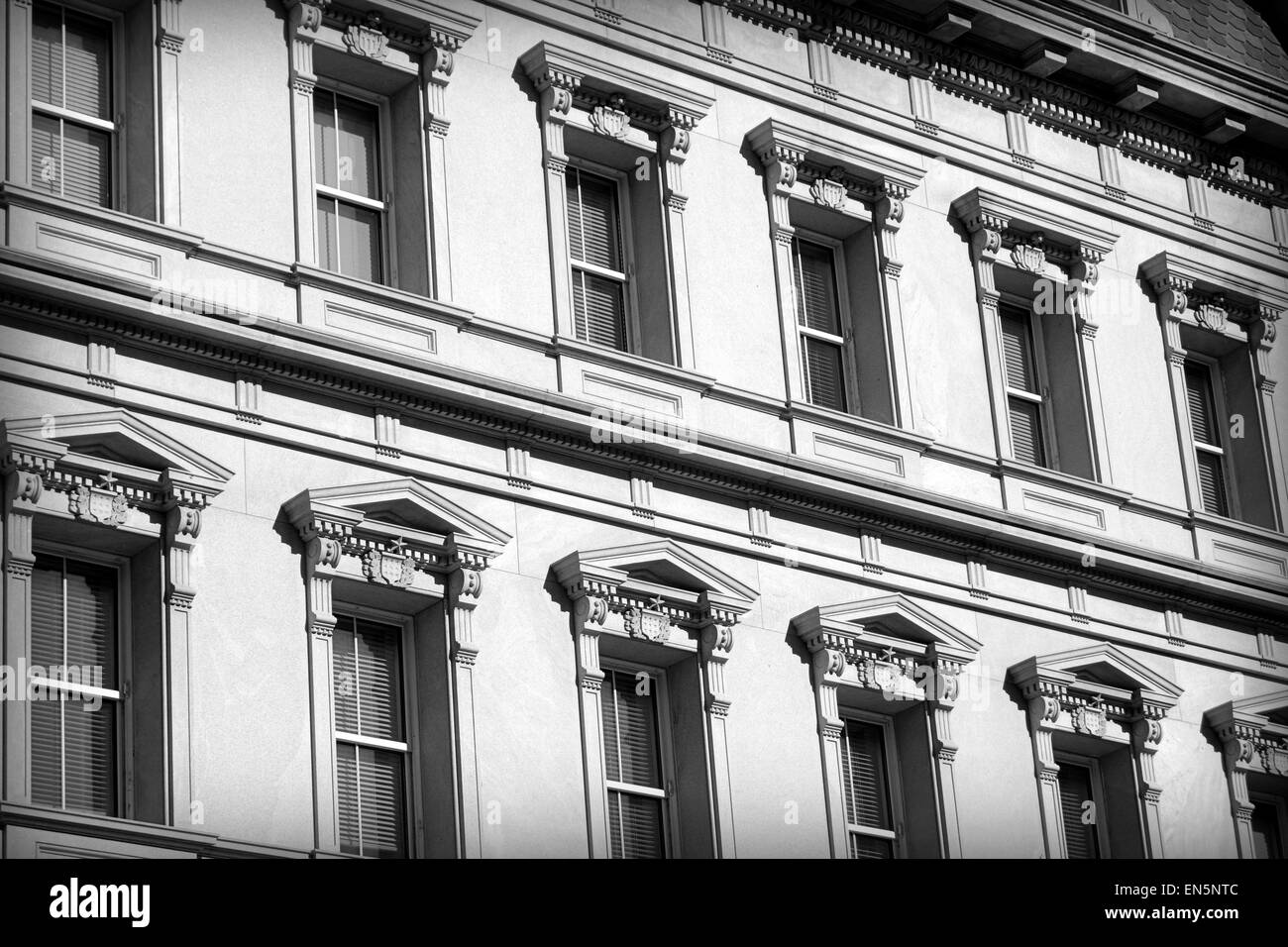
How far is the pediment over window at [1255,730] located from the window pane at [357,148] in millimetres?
9511

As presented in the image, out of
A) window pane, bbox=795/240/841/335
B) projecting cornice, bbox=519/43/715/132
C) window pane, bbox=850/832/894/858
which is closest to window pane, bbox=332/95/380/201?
projecting cornice, bbox=519/43/715/132

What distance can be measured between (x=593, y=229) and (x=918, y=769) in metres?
5.59

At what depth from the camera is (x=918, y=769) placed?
79.0 ft

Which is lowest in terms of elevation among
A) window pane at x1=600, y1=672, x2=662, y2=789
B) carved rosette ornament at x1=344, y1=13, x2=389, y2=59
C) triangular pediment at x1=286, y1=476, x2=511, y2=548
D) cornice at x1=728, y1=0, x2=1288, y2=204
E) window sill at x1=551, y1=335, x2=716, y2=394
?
window pane at x1=600, y1=672, x2=662, y2=789

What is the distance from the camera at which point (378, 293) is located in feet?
72.6

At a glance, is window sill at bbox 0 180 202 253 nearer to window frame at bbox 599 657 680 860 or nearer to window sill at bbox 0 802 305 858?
window sill at bbox 0 802 305 858

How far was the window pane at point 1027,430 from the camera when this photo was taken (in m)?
26.9

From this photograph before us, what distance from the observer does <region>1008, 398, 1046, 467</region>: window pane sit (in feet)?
88.1

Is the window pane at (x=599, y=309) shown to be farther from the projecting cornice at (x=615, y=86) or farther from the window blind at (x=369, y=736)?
the window blind at (x=369, y=736)

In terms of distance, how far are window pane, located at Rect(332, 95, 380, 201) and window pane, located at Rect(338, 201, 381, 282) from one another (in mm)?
179

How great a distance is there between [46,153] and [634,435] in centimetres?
528

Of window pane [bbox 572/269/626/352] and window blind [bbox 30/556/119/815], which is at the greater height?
window pane [bbox 572/269/626/352]

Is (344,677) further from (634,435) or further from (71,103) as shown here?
(71,103)

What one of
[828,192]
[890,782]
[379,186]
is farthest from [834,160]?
[890,782]
